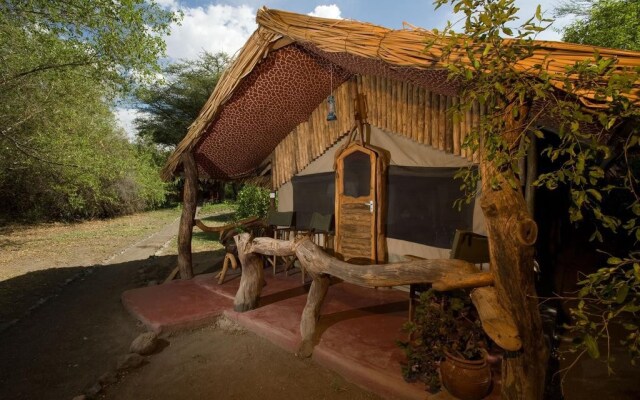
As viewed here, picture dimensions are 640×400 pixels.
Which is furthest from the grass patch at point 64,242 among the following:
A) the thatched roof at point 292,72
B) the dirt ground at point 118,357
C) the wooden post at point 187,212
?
the thatched roof at point 292,72

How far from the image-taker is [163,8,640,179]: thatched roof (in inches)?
103

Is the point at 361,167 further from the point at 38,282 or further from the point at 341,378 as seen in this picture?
the point at 38,282

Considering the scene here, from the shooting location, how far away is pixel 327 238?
249 inches

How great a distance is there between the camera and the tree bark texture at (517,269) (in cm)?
179

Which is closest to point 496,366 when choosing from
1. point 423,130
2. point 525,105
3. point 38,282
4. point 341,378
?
point 341,378

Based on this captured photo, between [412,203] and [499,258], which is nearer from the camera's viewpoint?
[499,258]

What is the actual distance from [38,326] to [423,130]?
644cm

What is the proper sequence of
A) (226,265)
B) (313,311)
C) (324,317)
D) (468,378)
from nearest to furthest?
(468,378) → (313,311) → (324,317) → (226,265)

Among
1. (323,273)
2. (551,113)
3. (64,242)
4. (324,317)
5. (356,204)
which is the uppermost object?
(551,113)

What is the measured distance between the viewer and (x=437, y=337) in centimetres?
282

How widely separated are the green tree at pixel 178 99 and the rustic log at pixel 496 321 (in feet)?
57.8

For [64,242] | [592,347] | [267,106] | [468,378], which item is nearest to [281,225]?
[267,106]

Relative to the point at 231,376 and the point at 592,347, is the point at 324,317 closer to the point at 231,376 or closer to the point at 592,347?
the point at 231,376

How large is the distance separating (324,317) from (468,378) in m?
2.01
